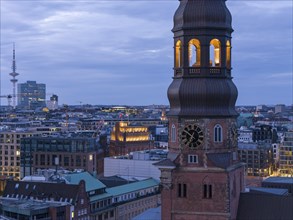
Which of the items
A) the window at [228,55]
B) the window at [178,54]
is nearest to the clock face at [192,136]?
the window at [178,54]

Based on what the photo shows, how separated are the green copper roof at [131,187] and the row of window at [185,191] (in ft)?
236

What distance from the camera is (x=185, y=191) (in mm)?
56719

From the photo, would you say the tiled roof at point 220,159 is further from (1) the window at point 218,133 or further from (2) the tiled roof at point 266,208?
(2) the tiled roof at point 266,208

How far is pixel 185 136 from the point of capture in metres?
57.0

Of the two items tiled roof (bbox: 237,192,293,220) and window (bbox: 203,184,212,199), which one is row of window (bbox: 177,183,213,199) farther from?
tiled roof (bbox: 237,192,293,220)

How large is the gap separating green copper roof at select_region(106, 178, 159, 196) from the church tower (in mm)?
72131

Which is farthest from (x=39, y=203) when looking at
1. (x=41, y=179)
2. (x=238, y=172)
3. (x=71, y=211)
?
(x=238, y=172)

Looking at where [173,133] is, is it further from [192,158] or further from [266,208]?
[266,208]

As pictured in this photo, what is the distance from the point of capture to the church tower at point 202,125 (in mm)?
55781

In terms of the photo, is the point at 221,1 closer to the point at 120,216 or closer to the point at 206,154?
the point at 206,154

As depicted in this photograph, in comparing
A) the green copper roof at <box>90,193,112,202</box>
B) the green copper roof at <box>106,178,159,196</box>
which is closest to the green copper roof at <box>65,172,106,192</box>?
the green copper roof at <box>90,193,112,202</box>

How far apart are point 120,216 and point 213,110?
255ft

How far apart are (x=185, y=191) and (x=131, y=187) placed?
264 feet

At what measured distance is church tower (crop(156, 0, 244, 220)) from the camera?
55.8m
